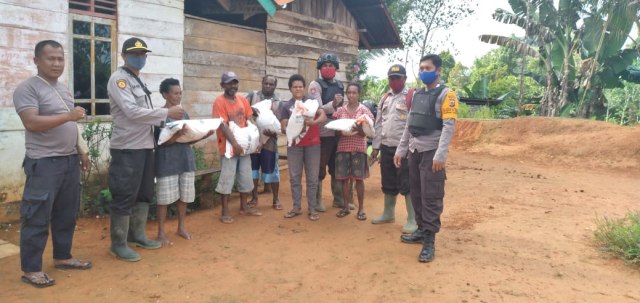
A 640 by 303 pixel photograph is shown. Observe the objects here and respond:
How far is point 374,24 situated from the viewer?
406 inches

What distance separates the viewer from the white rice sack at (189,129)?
4.05 meters

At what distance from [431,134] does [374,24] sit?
6788 millimetres

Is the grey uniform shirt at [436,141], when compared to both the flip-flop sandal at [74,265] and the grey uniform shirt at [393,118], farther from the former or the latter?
the flip-flop sandal at [74,265]

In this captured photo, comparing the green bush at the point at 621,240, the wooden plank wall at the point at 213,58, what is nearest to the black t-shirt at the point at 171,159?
the wooden plank wall at the point at 213,58

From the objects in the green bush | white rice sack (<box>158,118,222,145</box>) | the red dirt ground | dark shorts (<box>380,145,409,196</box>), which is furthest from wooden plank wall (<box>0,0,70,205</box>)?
the green bush

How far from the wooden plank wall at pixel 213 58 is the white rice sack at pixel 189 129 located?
257cm

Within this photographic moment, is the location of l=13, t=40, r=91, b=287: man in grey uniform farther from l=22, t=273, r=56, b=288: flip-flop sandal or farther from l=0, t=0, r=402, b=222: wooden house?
l=0, t=0, r=402, b=222: wooden house

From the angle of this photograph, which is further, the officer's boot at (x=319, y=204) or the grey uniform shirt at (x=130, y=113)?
the officer's boot at (x=319, y=204)

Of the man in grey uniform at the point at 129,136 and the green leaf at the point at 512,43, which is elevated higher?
the green leaf at the point at 512,43

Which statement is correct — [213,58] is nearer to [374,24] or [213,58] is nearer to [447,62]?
[374,24]

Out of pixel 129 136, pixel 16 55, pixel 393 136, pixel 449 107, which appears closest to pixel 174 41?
pixel 16 55

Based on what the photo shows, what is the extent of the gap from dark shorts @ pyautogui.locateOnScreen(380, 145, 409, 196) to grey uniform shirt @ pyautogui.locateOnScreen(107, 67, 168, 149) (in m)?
2.42

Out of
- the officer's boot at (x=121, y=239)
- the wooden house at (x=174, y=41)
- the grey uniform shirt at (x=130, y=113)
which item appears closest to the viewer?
the grey uniform shirt at (x=130, y=113)

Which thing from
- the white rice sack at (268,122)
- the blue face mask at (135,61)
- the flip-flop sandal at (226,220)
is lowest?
the flip-flop sandal at (226,220)
